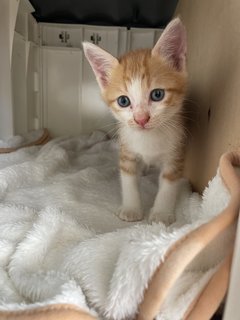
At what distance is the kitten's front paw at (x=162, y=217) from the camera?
0.95 m

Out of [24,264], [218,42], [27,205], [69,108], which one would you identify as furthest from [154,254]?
[69,108]

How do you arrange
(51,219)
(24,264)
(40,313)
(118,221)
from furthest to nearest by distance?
1. (118,221)
2. (51,219)
3. (24,264)
4. (40,313)

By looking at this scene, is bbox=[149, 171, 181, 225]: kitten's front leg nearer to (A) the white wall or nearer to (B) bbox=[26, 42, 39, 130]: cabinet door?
(A) the white wall

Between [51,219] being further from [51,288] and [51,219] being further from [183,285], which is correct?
[183,285]

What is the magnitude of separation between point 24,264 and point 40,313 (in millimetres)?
221

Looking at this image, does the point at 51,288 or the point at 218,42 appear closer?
the point at 51,288

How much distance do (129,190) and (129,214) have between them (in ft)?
0.30

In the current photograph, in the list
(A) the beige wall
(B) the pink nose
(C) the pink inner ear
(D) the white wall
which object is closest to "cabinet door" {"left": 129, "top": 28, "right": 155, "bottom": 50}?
(A) the beige wall

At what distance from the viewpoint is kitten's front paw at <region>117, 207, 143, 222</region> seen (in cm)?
98

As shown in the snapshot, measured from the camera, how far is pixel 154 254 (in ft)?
1.71

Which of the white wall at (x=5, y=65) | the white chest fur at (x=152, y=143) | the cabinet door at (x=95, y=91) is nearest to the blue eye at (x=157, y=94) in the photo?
the white chest fur at (x=152, y=143)

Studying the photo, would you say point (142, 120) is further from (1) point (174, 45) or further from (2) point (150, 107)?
(1) point (174, 45)

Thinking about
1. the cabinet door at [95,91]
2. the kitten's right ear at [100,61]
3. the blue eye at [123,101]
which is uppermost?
the kitten's right ear at [100,61]

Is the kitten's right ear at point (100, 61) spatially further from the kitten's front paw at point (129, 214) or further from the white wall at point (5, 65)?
the white wall at point (5, 65)
